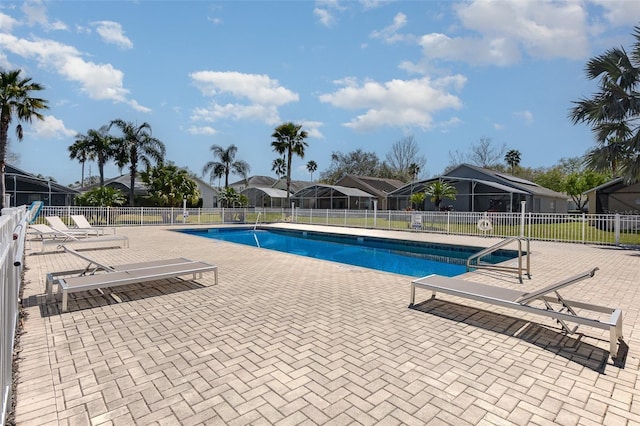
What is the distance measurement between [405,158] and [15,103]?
49.7 metres

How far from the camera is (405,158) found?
5716cm

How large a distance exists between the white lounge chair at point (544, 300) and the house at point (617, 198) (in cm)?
2530

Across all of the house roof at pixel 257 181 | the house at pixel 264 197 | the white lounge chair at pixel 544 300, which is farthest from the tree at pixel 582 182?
the white lounge chair at pixel 544 300

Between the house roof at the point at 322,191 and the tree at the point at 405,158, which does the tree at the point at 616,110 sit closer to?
the house roof at the point at 322,191

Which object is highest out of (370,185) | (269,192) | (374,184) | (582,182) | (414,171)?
(414,171)

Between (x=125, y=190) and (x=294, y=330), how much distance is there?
38244 millimetres

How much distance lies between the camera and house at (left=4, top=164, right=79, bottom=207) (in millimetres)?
28625

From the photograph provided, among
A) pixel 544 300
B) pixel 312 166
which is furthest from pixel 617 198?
pixel 312 166

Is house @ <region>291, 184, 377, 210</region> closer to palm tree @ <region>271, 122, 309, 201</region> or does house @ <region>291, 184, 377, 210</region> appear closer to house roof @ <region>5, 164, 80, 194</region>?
palm tree @ <region>271, 122, 309, 201</region>

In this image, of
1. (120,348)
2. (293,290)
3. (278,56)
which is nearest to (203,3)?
(278,56)

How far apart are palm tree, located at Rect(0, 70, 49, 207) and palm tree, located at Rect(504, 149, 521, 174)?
58.4 meters

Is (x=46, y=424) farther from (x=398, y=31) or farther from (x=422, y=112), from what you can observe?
(x=422, y=112)

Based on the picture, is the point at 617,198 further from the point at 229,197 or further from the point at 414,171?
the point at 414,171

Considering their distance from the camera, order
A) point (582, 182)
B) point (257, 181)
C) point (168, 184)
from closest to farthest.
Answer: point (168, 184), point (582, 182), point (257, 181)
